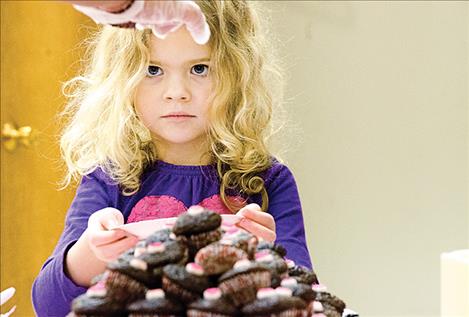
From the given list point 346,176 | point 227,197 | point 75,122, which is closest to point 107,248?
point 227,197

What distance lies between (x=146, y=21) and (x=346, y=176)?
264 centimetres

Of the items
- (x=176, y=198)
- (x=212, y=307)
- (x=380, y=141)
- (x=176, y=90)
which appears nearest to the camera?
(x=212, y=307)

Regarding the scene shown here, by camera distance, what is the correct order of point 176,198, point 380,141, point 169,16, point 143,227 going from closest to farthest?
point 169,16, point 143,227, point 176,198, point 380,141

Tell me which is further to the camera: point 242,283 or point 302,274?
point 302,274

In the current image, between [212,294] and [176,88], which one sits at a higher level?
[176,88]

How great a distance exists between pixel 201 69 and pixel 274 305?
701mm

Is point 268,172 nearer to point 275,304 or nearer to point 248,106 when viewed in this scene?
point 248,106

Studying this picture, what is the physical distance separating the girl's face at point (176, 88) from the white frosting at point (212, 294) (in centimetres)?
62

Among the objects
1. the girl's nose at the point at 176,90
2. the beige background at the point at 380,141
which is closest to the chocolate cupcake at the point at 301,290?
the girl's nose at the point at 176,90

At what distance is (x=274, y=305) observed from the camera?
76 centimetres

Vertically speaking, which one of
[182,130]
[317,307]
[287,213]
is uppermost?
[182,130]

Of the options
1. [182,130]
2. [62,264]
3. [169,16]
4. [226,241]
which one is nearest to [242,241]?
[226,241]

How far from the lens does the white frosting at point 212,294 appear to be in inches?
30.0

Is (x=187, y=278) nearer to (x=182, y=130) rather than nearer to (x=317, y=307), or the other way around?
(x=317, y=307)
